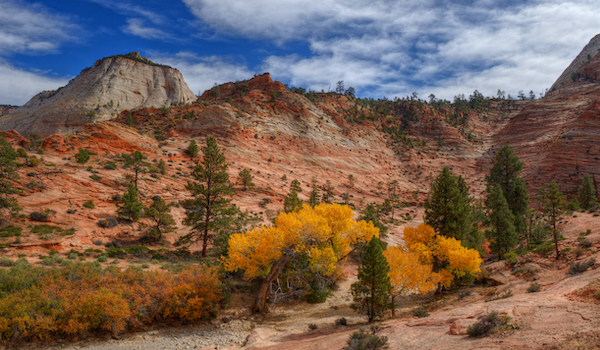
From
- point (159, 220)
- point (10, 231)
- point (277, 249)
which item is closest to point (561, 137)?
point (277, 249)

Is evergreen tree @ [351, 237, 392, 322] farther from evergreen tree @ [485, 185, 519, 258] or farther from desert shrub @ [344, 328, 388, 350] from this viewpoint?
evergreen tree @ [485, 185, 519, 258]

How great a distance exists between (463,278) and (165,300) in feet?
80.8

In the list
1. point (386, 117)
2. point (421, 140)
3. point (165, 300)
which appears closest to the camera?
point (165, 300)

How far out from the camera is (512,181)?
130ft

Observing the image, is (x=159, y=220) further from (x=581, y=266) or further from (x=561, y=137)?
(x=561, y=137)

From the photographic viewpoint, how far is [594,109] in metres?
73.9

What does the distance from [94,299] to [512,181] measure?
51454mm

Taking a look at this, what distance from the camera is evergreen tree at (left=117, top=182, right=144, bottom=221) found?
3181 centimetres

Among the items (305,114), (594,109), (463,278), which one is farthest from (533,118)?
(463,278)

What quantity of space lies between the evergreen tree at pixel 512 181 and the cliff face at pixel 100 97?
103851mm

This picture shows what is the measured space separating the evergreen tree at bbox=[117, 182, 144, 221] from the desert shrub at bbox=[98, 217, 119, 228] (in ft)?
4.65

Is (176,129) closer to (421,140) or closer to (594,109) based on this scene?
(421,140)

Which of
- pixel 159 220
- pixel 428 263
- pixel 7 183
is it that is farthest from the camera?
pixel 159 220

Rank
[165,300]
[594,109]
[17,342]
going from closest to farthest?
[17,342]
[165,300]
[594,109]
